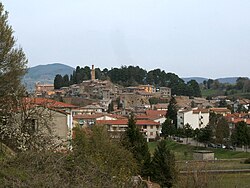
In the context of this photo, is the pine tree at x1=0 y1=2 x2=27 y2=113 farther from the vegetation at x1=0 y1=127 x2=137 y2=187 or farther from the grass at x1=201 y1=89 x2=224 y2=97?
the grass at x1=201 y1=89 x2=224 y2=97

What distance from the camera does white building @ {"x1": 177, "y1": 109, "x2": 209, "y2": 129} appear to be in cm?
8019

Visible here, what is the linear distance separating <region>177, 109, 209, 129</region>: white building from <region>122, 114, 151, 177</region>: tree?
180ft

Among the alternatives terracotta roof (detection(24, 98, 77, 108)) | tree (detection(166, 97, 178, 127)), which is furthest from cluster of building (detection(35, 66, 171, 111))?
terracotta roof (detection(24, 98, 77, 108))

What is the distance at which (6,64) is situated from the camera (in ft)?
53.9

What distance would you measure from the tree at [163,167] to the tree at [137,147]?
0.65 metres

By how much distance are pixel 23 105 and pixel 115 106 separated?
347ft

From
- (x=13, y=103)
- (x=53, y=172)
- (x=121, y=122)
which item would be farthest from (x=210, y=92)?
(x=53, y=172)

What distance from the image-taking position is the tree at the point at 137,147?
24514 millimetres

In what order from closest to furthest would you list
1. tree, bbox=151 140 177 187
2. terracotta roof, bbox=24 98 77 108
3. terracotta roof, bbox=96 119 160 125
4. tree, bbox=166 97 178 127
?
1. terracotta roof, bbox=24 98 77 108
2. tree, bbox=151 140 177 187
3. terracotta roof, bbox=96 119 160 125
4. tree, bbox=166 97 178 127

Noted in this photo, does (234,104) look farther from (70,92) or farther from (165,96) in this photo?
(70,92)

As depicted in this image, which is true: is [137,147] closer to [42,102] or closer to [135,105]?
[42,102]

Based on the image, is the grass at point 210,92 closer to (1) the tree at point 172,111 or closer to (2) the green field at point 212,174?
(1) the tree at point 172,111

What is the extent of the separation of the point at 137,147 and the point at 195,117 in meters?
58.0

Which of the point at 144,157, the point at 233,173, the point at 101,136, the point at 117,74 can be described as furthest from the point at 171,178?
the point at 117,74
